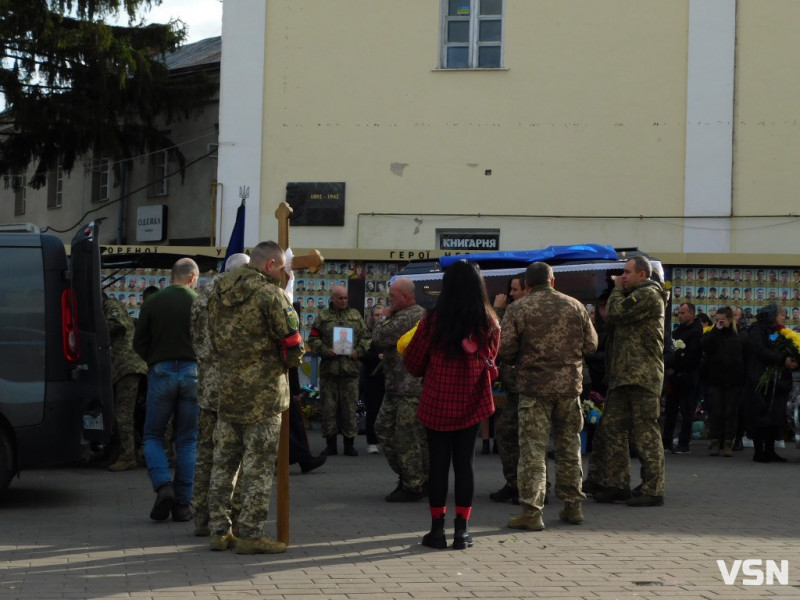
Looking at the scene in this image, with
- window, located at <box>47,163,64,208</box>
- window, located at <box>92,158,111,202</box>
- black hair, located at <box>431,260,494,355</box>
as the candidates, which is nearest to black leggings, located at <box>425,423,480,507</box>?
black hair, located at <box>431,260,494,355</box>

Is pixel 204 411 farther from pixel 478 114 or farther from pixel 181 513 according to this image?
pixel 478 114

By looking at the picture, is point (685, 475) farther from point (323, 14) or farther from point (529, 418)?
point (323, 14)

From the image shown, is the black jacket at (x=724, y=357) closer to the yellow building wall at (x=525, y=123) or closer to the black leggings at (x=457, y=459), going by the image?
the yellow building wall at (x=525, y=123)

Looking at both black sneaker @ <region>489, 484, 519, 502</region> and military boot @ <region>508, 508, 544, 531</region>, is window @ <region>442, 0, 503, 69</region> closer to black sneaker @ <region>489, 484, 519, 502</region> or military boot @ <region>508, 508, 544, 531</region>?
black sneaker @ <region>489, 484, 519, 502</region>

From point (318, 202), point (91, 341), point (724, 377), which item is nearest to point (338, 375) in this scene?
point (724, 377)

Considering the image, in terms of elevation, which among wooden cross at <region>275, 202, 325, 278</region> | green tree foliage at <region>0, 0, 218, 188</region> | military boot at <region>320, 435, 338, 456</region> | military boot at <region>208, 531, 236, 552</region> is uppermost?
green tree foliage at <region>0, 0, 218, 188</region>

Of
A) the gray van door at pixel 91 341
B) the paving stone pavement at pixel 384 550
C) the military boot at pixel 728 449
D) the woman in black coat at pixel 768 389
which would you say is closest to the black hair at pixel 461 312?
the paving stone pavement at pixel 384 550

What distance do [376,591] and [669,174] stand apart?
16613mm

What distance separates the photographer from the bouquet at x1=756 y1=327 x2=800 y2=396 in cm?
1485

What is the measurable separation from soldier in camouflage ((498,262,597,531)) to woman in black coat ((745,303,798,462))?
605 centimetres

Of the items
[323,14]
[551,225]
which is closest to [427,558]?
[551,225]

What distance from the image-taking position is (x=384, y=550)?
318 inches

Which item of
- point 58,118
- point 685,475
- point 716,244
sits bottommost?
point 685,475

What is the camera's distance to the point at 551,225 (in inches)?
880
